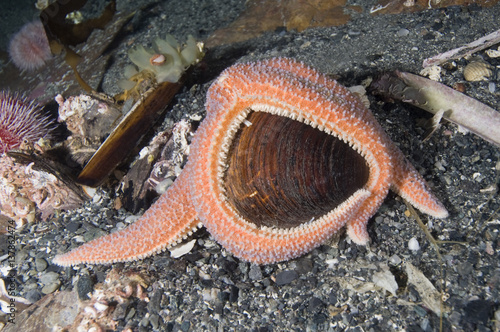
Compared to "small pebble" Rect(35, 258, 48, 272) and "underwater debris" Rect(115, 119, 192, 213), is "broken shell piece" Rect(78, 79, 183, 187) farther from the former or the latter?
"small pebble" Rect(35, 258, 48, 272)

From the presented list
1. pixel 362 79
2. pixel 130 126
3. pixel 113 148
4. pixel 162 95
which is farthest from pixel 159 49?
pixel 362 79

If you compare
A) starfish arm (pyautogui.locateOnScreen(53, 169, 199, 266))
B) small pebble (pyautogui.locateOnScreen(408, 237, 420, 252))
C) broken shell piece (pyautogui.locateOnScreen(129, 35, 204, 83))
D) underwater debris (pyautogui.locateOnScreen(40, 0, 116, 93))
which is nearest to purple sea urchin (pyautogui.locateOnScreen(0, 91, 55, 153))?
underwater debris (pyautogui.locateOnScreen(40, 0, 116, 93))

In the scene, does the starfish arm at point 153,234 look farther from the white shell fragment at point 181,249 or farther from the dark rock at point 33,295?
the dark rock at point 33,295

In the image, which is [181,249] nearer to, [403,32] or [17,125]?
[17,125]

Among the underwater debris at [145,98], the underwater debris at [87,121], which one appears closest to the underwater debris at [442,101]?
the underwater debris at [145,98]

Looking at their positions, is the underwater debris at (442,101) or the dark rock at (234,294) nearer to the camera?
the dark rock at (234,294)

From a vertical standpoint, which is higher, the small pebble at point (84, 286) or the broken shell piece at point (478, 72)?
the small pebble at point (84, 286)

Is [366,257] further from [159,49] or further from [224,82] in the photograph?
[159,49]
